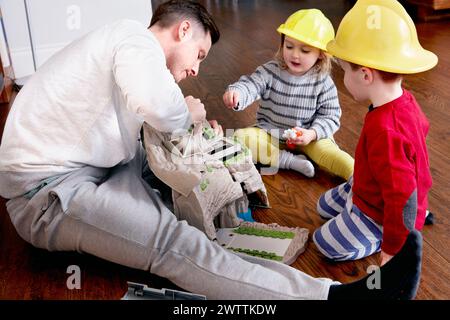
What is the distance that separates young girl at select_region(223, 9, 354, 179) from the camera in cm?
152

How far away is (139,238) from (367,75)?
535 mm

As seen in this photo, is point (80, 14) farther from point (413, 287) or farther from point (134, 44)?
point (413, 287)

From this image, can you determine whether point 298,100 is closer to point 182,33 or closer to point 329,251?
point 182,33

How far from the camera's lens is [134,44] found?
1123mm

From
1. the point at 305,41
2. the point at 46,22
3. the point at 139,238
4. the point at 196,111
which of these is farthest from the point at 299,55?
the point at 46,22

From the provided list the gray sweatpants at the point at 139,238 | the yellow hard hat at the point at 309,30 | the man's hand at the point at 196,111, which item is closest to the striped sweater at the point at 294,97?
the yellow hard hat at the point at 309,30

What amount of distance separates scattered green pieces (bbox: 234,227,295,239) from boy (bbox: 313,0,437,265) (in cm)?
10

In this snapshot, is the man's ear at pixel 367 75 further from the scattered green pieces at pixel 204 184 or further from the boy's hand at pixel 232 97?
the boy's hand at pixel 232 97

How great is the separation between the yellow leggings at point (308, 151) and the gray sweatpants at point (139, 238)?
1.56 feet

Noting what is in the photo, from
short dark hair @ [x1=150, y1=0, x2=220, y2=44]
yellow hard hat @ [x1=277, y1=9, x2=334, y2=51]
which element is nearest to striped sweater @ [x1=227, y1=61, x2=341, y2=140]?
yellow hard hat @ [x1=277, y1=9, x2=334, y2=51]

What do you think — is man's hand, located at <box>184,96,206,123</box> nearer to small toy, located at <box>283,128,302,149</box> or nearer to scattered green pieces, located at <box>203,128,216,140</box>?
scattered green pieces, located at <box>203,128,216,140</box>

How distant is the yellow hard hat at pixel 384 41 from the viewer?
3.44 feet
